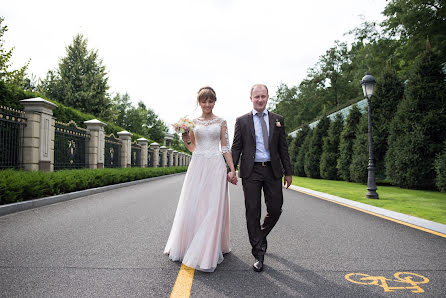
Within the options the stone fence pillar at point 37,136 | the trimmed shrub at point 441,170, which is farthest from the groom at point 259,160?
the trimmed shrub at point 441,170

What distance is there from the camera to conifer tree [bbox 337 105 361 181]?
21391 millimetres

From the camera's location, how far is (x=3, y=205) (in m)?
7.11

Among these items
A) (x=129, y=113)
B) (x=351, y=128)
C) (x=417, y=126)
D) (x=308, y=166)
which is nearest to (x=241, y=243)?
(x=417, y=126)

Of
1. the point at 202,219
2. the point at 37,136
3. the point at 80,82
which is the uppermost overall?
the point at 80,82

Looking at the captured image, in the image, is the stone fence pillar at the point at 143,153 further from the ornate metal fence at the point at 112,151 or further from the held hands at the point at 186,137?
the held hands at the point at 186,137

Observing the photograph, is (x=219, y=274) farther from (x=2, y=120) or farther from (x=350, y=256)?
(x=2, y=120)

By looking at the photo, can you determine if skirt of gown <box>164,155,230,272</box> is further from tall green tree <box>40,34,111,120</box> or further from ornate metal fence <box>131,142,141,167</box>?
tall green tree <box>40,34,111,120</box>

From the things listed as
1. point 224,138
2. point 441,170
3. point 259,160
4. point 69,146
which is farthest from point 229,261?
point 69,146

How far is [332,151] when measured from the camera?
2486 centimetres

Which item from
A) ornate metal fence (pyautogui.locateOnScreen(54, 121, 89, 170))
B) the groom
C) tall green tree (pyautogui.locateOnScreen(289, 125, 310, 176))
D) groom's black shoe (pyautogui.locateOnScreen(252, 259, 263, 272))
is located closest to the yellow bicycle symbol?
groom's black shoe (pyautogui.locateOnScreen(252, 259, 263, 272))

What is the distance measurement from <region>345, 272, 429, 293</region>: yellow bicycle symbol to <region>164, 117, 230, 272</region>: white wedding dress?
1.49 meters

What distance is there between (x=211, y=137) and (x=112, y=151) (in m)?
19.0

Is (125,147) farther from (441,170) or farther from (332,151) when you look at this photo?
(441,170)

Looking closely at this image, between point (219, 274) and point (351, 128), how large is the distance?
67.1 feet
